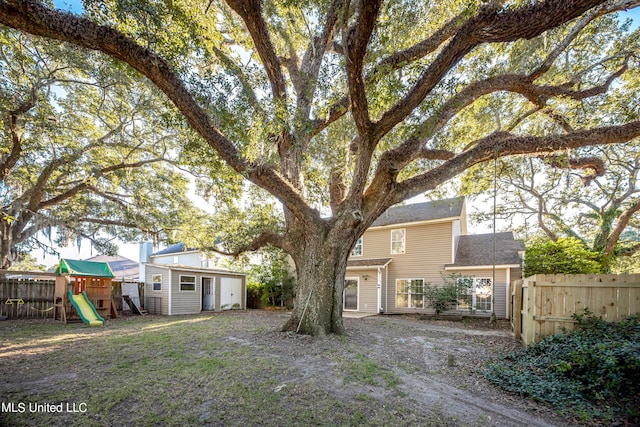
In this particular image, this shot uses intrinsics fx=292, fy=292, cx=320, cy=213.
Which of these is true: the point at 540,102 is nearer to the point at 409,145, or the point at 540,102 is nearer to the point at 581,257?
the point at 409,145

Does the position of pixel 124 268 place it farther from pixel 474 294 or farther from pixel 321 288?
Answer: pixel 474 294

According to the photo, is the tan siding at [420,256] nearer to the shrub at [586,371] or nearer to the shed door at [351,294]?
the shed door at [351,294]

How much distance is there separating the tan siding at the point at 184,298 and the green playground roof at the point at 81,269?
285cm

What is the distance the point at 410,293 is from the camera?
566 inches

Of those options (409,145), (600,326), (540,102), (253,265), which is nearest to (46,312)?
(253,265)

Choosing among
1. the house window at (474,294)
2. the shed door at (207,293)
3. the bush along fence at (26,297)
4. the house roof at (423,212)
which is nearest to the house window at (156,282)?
the shed door at (207,293)

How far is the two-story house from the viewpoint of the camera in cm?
1270

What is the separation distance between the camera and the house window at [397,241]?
1505cm

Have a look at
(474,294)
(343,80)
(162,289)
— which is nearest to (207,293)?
(162,289)

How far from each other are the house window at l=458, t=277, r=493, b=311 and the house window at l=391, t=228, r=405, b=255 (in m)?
3.19

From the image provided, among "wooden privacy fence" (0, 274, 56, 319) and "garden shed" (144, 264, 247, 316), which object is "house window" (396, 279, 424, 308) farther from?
"wooden privacy fence" (0, 274, 56, 319)

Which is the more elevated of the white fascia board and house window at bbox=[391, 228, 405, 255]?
house window at bbox=[391, 228, 405, 255]

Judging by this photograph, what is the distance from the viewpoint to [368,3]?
366cm

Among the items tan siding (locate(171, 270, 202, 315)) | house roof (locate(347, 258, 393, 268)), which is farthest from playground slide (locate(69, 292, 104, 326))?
house roof (locate(347, 258, 393, 268))
